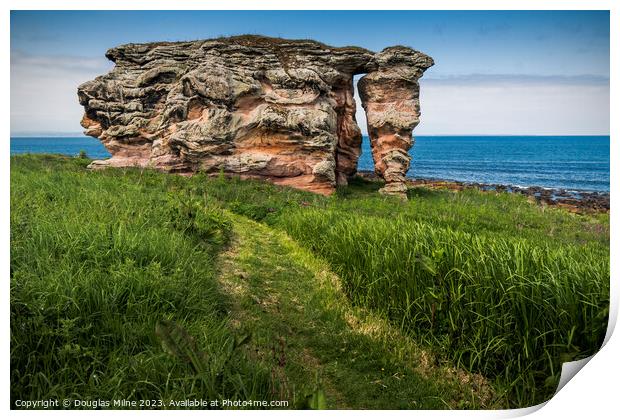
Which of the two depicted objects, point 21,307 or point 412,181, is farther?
point 412,181

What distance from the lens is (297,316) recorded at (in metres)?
4.89

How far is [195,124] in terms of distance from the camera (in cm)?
1644

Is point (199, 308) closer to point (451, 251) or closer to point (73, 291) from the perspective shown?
point (73, 291)

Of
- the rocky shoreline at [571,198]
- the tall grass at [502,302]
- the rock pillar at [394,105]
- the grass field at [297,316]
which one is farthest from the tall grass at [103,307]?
the rock pillar at [394,105]

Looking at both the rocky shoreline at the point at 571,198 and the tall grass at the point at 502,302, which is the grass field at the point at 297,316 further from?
the rocky shoreline at the point at 571,198

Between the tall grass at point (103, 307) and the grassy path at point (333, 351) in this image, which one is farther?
the grassy path at point (333, 351)

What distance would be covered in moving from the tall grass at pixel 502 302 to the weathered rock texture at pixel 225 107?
40.8 ft

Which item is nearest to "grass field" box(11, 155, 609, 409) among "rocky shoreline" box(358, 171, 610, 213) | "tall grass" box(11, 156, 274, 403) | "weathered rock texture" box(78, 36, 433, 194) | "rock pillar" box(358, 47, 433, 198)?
"tall grass" box(11, 156, 274, 403)

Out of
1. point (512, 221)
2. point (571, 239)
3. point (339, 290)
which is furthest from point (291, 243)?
point (571, 239)

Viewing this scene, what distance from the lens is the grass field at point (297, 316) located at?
318 cm

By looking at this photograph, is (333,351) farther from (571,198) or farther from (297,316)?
(571,198)

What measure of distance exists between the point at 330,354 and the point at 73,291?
2.50 meters

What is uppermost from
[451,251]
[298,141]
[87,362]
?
[298,141]
